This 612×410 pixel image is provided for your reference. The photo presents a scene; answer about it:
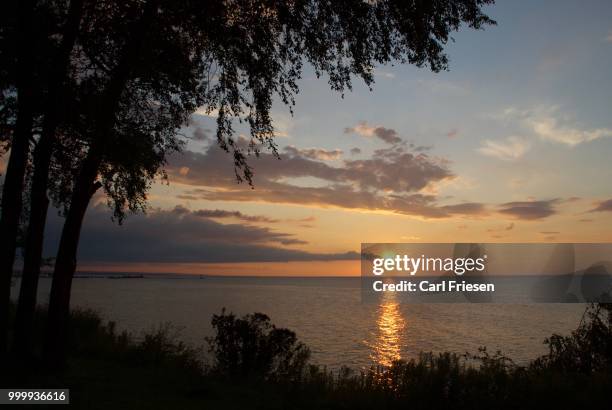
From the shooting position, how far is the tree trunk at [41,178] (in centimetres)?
1201

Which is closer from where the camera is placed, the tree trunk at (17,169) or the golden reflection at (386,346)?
the tree trunk at (17,169)

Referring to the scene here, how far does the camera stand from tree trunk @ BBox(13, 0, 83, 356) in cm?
1201

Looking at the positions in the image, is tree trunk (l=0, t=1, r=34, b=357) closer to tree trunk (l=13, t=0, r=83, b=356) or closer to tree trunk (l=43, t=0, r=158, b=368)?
tree trunk (l=13, t=0, r=83, b=356)

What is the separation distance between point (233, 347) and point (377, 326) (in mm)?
44312

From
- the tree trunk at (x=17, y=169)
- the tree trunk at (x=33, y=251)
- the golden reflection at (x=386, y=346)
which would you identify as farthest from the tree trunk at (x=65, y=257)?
the golden reflection at (x=386, y=346)

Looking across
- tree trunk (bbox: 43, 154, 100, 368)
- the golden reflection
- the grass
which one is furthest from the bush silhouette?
the golden reflection

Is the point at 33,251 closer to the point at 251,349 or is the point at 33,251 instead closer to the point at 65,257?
the point at 65,257

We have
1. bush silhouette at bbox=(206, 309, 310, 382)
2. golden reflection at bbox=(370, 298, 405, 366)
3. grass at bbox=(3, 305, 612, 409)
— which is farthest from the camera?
golden reflection at bbox=(370, 298, 405, 366)

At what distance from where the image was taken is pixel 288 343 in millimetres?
14680

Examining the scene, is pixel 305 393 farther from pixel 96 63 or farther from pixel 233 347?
pixel 96 63

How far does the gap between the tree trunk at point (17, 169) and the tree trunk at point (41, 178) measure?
0.34 meters

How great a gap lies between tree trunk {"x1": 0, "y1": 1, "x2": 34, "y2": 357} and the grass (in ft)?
6.06

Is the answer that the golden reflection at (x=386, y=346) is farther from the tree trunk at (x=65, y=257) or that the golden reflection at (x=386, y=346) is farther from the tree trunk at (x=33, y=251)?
the tree trunk at (x=33, y=251)

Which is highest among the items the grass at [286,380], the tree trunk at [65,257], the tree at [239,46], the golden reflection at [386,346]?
the tree at [239,46]
